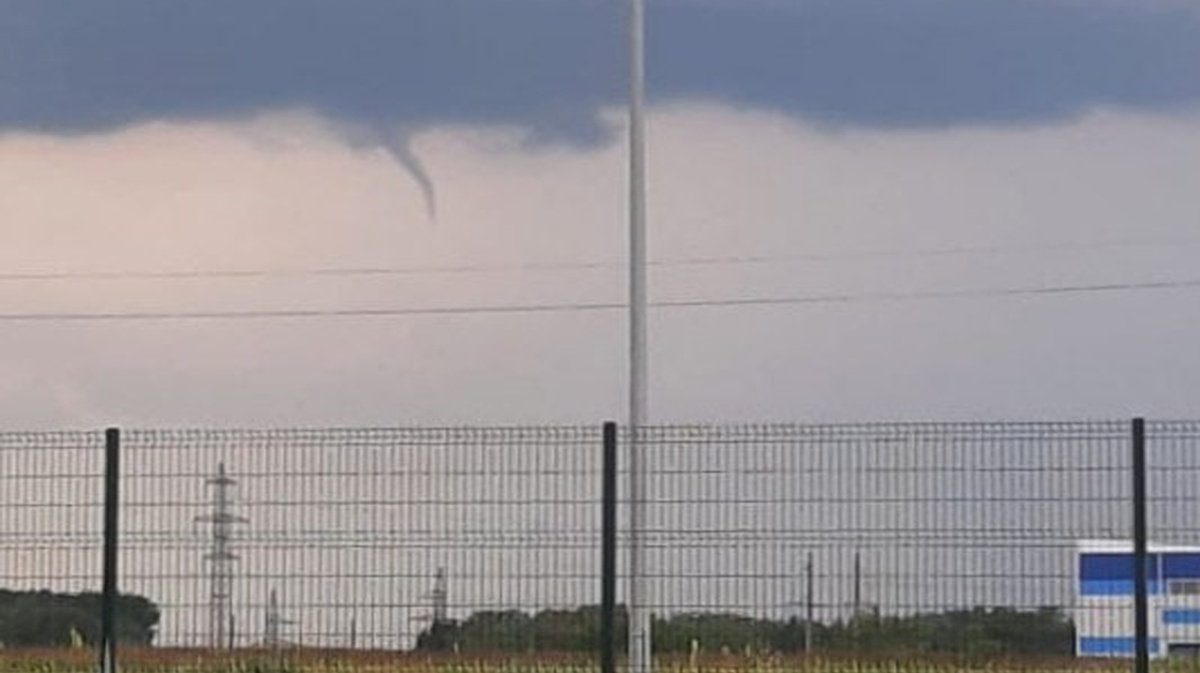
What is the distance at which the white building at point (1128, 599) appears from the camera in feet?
65.5

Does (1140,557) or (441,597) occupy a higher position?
(1140,557)

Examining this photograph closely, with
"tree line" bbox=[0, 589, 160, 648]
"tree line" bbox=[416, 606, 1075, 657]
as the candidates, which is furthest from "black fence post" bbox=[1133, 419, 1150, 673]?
"tree line" bbox=[0, 589, 160, 648]

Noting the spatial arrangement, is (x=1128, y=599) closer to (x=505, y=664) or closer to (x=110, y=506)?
(x=505, y=664)

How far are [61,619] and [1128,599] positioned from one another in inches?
289

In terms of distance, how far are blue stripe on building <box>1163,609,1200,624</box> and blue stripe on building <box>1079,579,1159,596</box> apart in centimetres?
37

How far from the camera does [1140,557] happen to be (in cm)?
1991

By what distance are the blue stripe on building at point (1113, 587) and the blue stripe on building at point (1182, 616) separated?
0.37m

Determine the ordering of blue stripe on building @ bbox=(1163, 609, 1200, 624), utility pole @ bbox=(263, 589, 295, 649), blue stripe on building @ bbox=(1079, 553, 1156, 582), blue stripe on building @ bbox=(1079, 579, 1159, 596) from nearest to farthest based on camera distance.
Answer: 1. blue stripe on building @ bbox=(1079, 553, 1156, 582)
2. blue stripe on building @ bbox=(1079, 579, 1159, 596)
3. utility pole @ bbox=(263, 589, 295, 649)
4. blue stripe on building @ bbox=(1163, 609, 1200, 624)

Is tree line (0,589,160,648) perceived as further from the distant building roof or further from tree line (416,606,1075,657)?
the distant building roof

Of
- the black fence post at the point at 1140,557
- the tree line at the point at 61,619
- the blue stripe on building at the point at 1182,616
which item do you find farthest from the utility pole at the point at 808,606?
the tree line at the point at 61,619

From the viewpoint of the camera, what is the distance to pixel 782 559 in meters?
19.8

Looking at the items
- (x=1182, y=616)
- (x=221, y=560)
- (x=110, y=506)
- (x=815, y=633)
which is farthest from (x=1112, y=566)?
(x=110, y=506)

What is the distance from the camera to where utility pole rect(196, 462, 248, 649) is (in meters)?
19.9

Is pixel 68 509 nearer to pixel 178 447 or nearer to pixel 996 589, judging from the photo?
pixel 178 447
